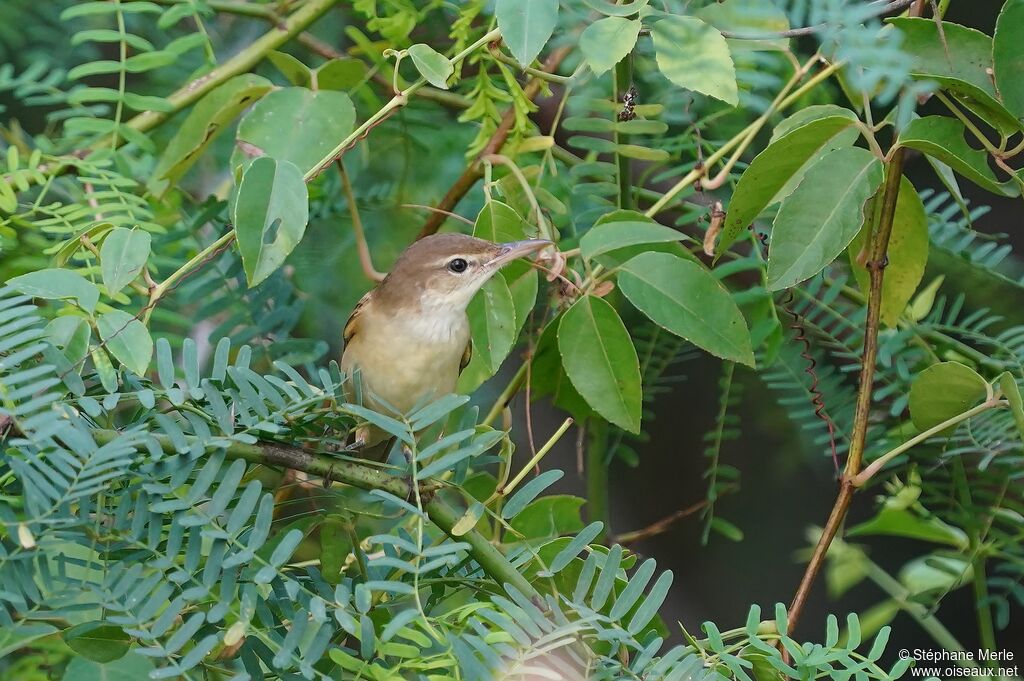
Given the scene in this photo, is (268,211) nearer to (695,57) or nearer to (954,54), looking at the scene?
(695,57)

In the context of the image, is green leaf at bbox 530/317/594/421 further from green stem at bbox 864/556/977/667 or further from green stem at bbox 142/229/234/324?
green stem at bbox 864/556/977/667

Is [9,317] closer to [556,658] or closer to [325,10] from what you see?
[556,658]

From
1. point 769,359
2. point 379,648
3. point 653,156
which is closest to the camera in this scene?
point 379,648

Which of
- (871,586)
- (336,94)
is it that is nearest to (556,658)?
(336,94)

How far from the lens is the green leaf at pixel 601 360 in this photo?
1.37m

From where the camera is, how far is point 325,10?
6.50 feet

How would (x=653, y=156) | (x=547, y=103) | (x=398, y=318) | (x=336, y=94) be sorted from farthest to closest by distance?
(x=547, y=103)
(x=398, y=318)
(x=653, y=156)
(x=336, y=94)

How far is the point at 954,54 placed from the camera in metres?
1.26

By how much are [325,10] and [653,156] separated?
753 millimetres

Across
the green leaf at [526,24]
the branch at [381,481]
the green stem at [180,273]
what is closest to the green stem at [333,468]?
the branch at [381,481]

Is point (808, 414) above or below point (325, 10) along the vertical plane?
below

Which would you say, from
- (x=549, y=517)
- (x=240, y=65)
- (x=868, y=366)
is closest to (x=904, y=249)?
(x=868, y=366)

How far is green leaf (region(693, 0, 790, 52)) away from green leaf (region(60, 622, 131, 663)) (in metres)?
1.09

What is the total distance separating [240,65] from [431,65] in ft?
2.54
